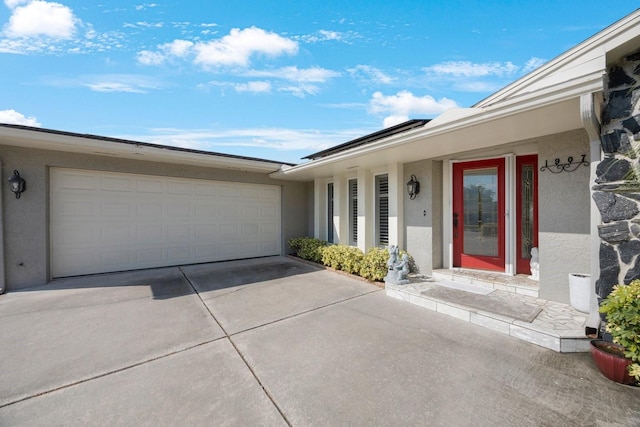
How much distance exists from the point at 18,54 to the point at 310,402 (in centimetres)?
737

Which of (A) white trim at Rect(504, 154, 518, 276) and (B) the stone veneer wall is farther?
(A) white trim at Rect(504, 154, 518, 276)

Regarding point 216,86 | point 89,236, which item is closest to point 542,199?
point 216,86

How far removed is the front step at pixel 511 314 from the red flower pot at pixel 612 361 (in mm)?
299

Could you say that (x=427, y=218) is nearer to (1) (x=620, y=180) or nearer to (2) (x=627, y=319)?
(1) (x=620, y=180)

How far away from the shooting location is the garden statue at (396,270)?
16.6ft

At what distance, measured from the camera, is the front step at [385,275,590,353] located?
2963 millimetres

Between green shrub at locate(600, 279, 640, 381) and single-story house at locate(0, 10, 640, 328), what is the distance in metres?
0.52

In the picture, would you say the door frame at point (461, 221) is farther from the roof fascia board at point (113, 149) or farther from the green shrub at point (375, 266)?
the roof fascia board at point (113, 149)

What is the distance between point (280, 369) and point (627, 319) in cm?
327

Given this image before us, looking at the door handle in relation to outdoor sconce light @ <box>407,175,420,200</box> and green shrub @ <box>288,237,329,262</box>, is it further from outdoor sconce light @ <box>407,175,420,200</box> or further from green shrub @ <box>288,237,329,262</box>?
green shrub @ <box>288,237,329,262</box>

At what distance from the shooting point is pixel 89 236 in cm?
615

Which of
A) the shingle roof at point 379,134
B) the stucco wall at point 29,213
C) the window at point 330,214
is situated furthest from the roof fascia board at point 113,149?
the shingle roof at point 379,134

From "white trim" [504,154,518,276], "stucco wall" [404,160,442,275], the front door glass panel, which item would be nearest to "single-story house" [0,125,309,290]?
"stucco wall" [404,160,442,275]

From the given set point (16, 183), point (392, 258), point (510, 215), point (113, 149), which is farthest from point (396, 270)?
point (16, 183)
